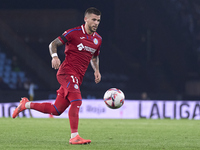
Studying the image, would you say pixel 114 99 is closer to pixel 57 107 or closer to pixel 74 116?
pixel 74 116

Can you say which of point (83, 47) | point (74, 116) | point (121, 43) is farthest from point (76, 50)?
point (121, 43)

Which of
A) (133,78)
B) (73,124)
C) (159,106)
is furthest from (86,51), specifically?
(133,78)

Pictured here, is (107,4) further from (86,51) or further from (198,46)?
(86,51)

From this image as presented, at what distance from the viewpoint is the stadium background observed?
23.8 m

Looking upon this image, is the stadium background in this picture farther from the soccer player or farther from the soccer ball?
the soccer player

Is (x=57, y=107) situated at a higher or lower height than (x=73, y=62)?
lower

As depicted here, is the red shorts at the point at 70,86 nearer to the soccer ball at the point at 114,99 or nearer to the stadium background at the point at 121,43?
the soccer ball at the point at 114,99

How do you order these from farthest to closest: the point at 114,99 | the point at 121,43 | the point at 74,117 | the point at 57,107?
Result: the point at 121,43, the point at 114,99, the point at 57,107, the point at 74,117

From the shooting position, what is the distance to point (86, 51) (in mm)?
6496

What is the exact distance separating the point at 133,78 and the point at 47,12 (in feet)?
21.3

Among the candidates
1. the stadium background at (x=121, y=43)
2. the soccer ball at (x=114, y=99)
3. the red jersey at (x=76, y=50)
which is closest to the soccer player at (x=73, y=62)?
the red jersey at (x=76, y=50)

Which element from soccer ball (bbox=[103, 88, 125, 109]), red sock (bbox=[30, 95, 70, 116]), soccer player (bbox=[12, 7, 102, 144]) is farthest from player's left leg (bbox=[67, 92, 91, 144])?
soccer ball (bbox=[103, 88, 125, 109])

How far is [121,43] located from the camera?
27.1m

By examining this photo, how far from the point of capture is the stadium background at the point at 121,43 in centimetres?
2384
